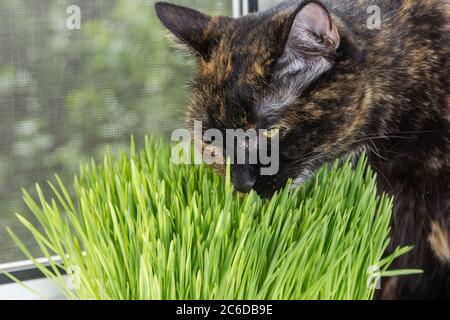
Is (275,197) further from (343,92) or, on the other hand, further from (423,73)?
(423,73)

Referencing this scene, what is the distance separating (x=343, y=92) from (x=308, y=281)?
0.83 ft

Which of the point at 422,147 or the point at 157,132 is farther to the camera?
the point at 157,132

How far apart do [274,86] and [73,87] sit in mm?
386

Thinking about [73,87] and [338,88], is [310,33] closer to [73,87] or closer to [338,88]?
[338,88]

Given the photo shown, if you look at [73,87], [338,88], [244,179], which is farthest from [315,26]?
[73,87]

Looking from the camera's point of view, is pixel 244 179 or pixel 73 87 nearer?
pixel 244 179

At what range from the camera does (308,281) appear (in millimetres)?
944

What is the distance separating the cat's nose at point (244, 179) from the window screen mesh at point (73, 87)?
295 mm

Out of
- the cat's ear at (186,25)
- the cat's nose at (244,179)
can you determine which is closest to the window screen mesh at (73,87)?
the cat's ear at (186,25)

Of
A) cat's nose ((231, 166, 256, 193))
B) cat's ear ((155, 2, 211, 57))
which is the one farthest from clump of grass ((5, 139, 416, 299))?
cat's ear ((155, 2, 211, 57))

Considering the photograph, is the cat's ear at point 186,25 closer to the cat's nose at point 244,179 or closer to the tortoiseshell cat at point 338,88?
the tortoiseshell cat at point 338,88

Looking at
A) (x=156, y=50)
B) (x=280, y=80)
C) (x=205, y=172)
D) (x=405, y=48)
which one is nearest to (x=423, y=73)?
(x=405, y=48)

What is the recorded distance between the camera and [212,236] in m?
0.89

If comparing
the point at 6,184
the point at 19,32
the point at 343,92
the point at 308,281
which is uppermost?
the point at 19,32
